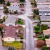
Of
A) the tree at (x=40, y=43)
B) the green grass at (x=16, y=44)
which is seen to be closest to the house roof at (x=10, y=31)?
the green grass at (x=16, y=44)

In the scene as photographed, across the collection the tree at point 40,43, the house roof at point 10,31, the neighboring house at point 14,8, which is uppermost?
the neighboring house at point 14,8

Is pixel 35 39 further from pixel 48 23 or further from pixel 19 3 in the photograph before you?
pixel 19 3

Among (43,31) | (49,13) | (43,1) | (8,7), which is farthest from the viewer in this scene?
(43,1)

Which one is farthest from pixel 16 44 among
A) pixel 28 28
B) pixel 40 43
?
pixel 28 28

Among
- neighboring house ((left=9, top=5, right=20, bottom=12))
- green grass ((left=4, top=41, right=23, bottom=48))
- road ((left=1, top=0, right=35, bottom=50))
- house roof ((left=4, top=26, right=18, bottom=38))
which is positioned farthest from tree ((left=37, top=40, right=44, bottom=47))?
neighboring house ((left=9, top=5, right=20, bottom=12))

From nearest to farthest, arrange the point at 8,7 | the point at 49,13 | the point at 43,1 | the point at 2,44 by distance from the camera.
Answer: the point at 2,44 → the point at 49,13 → the point at 8,7 → the point at 43,1

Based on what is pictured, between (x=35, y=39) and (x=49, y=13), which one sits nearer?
(x=35, y=39)

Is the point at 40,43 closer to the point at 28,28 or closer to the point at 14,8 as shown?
the point at 28,28

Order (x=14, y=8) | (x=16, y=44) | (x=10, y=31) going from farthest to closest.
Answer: (x=14, y=8), (x=10, y=31), (x=16, y=44)

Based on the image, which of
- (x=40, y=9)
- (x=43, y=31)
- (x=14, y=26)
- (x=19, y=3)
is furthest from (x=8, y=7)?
(x=43, y=31)

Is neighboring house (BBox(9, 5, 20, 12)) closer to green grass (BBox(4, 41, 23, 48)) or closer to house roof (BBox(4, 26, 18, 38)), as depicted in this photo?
house roof (BBox(4, 26, 18, 38))

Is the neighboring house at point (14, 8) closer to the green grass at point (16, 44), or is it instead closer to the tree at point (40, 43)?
the green grass at point (16, 44)
